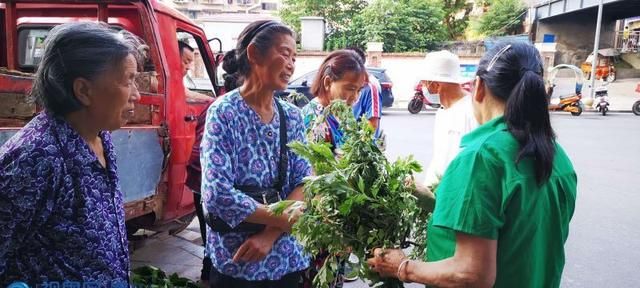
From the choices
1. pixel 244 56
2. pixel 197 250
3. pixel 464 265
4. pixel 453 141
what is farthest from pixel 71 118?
pixel 197 250

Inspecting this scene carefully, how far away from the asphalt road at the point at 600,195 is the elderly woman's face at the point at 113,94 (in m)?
1.23

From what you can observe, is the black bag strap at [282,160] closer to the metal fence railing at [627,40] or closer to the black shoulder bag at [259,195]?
the black shoulder bag at [259,195]

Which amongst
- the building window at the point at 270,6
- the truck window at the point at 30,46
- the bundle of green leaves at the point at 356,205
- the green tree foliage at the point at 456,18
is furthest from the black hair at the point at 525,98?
the building window at the point at 270,6

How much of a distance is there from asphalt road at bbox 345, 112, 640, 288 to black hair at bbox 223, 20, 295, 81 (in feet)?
3.18

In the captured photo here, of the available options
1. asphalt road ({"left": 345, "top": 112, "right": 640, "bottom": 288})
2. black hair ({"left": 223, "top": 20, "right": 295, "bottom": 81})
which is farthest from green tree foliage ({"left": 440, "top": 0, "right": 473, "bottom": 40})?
black hair ({"left": 223, "top": 20, "right": 295, "bottom": 81})

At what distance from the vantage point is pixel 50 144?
3.66 feet

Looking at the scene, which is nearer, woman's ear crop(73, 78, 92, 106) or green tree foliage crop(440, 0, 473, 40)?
woman's ear crop(73, 78, 92, 106)

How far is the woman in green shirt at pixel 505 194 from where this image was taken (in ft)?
3.73

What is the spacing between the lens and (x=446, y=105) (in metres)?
2.81

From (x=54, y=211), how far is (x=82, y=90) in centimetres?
32

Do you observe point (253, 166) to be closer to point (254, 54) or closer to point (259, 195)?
point (259, 195)

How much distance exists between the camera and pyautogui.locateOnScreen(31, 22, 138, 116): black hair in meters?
1.16

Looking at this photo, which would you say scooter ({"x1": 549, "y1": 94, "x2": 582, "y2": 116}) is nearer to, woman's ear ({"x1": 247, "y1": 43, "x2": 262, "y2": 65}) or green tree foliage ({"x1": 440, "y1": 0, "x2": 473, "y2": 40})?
green tree foliage ({"x1": 440, "y1": 0, "x2": 473, "y2": 40})

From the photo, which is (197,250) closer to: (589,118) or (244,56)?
(244,56)
